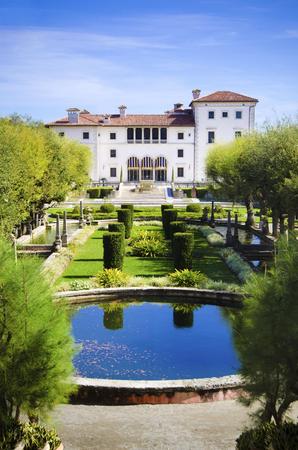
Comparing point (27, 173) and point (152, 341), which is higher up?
point (27, 173)

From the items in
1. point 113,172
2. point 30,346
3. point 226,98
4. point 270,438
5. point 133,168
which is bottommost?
point 270,438

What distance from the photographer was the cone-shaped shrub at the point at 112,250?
775 inches

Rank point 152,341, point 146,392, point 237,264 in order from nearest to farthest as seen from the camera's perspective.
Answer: point 146,392, point 152,341, point 237,264

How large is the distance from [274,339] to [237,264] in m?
14.1

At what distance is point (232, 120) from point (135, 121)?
1117 cm

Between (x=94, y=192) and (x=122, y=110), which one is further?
(x=122, y=110)

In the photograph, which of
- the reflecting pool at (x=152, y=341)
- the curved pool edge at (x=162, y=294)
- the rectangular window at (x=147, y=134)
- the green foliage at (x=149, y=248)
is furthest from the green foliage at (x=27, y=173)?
the rectangular window at (x=147, y=134)

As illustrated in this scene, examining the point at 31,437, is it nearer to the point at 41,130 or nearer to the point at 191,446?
the point at 191,446

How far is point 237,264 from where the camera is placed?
20.9 m

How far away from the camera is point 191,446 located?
26.3ft

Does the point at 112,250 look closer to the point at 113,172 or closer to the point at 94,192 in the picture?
the point at 94,192

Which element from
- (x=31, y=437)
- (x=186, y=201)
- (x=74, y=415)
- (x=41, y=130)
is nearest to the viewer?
(x=31, y=437)

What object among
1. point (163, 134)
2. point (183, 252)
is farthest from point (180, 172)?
point (183, 252)

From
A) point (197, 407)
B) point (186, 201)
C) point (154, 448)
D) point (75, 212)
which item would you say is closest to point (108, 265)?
point (197, 407)
